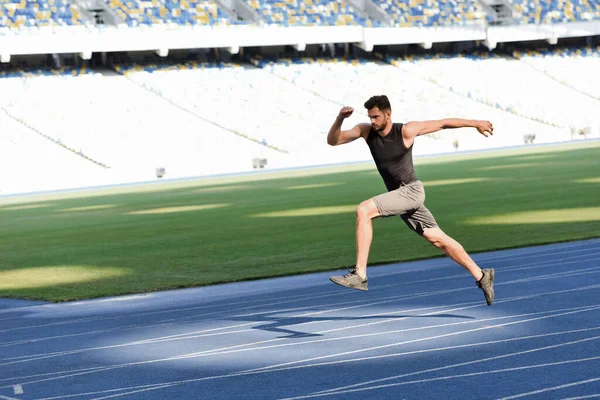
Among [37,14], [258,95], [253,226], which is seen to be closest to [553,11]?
[258,95]

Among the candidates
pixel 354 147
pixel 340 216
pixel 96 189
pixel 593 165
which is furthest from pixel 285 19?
pixel 340 216

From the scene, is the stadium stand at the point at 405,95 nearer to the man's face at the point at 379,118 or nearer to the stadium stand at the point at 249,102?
the stadium stand at the point at 249,102

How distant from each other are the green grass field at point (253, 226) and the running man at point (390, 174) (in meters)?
4.94

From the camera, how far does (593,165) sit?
3316cm

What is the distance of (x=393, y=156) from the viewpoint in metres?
9.39

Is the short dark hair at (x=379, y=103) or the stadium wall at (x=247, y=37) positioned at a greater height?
the stadium wall at (x=247, y=37)

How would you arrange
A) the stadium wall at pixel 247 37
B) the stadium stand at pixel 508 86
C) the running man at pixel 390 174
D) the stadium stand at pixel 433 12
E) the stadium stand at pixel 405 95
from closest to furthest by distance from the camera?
the running man at pixel 390 174 → the stadium wall at pixel 247 37 → the stadium stand at pixel 405 95 → the stadium stand at pixel 508 86 → the stadium stand at pixel 433 12

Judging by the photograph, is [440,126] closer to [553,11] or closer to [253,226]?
[253,226]

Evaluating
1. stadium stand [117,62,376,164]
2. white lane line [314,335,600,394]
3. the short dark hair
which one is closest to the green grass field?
the short dark hair

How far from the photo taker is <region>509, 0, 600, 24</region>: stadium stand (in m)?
69.8

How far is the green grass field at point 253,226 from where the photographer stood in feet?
51.1

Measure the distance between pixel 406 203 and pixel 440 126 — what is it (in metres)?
0.72

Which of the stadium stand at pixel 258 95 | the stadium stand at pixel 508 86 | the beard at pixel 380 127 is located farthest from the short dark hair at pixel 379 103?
the stadium stand at pixel 508 86

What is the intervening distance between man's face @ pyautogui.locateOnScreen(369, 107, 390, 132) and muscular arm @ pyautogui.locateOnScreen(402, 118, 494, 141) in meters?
0.20
